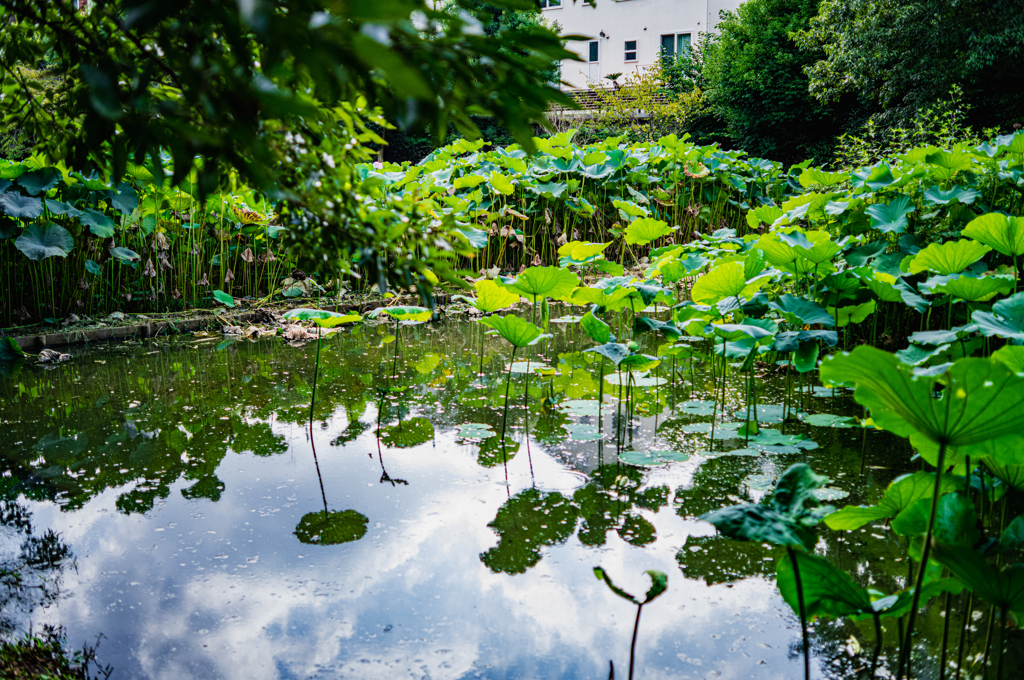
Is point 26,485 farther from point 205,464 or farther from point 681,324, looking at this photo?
point 681,324

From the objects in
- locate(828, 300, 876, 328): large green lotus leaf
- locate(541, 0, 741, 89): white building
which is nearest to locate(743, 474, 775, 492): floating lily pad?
locate(828, 300, 876, 328): large green lotus leaf

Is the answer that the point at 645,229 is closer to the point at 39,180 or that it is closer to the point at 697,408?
the point at 697,408

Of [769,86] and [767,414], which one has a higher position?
[769,86]

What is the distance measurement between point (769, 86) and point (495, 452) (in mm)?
14298

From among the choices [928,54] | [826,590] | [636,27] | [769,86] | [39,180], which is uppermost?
[636,27]

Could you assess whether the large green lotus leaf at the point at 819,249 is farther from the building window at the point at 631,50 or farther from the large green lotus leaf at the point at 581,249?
the building window at the point at 631,50

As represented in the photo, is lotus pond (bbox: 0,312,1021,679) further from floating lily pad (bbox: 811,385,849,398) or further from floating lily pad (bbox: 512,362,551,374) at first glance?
floating lily pad (bbox: 512,362,551,374)

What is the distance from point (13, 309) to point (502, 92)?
4.29 meters

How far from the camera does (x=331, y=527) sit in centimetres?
162

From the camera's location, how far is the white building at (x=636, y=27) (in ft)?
65.0

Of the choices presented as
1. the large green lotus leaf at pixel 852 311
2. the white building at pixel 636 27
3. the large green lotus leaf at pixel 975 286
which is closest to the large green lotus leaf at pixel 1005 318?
the large green lotus leaf at pixel 975 286

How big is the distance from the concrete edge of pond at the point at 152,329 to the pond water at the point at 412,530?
0.74m

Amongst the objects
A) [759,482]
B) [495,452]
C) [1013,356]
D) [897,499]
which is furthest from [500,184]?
[897,499]

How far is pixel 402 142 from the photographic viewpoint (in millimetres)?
18125
